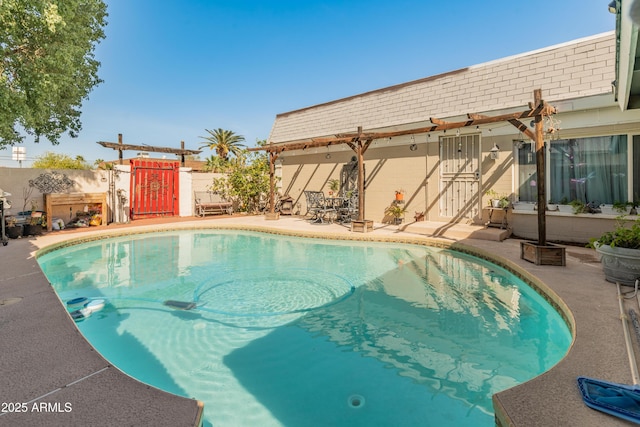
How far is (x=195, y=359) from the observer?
2.75 meters

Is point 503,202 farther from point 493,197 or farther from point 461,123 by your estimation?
point 461,123

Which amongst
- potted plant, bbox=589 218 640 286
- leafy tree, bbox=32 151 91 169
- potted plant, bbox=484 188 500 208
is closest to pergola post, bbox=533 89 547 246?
potted plant, bbox=589 218 640 286

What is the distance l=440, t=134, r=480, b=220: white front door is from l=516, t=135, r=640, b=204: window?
998mm

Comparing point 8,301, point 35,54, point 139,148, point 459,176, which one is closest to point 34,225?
point 35,54

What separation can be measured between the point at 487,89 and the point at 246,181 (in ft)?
29.1

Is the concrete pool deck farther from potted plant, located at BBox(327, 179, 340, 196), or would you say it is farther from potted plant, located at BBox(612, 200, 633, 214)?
potted plant, located at BBox(327, 179, 340, 196)

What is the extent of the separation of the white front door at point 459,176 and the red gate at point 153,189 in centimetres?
966

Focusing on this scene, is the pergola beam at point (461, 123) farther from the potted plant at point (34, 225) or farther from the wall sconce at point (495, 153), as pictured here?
the potted plant at point (34, 225)

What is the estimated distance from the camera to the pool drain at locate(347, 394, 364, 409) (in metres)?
2.17

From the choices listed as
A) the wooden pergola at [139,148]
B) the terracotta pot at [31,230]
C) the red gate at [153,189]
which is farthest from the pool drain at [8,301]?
the wooden pergola at [139,148]

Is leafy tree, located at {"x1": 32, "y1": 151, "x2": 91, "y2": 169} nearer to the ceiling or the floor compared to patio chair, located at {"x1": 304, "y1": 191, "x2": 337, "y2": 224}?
nearer to the ceiling

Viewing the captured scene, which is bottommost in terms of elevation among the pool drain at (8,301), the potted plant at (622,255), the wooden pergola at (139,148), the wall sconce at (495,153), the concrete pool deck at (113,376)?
the concrete pool deck at (113,376)

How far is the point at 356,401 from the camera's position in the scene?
2.21 meters

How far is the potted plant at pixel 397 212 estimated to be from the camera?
9089mm
